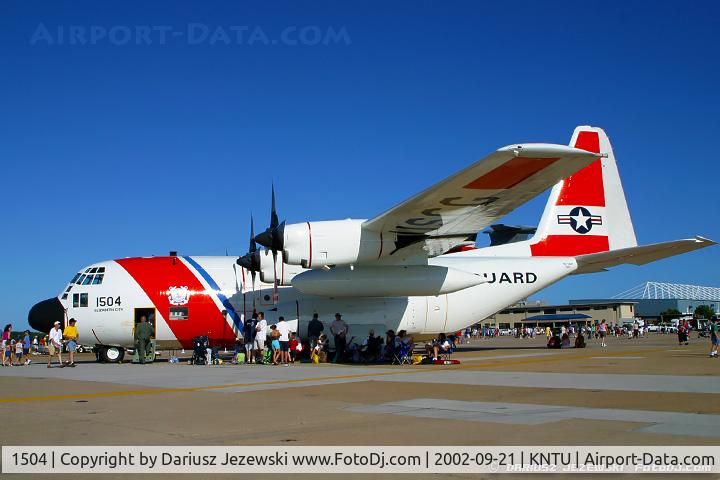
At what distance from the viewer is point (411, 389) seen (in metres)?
10.5

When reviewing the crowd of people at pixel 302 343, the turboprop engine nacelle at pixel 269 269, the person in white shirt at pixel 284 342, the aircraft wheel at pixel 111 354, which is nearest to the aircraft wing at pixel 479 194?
the crowd of people at pixel 302 343

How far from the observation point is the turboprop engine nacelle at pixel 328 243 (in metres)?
16.7

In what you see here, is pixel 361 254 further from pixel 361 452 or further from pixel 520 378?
pixel 361 452

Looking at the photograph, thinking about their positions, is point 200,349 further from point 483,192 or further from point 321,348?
point 483,192

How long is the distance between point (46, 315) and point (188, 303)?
14.5 ft

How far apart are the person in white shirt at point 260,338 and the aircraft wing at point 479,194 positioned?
463 cm

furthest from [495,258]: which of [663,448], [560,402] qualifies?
[663,448]

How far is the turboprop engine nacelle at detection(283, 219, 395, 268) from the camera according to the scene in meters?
16.7

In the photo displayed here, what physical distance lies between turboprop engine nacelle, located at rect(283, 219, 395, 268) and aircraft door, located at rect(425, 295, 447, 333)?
15.0ft

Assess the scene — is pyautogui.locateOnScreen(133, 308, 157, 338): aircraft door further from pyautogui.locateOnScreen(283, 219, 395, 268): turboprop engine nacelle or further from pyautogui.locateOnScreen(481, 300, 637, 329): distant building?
→ pyautogui.locateOnScreen(481, 300, 637, 329): distant building

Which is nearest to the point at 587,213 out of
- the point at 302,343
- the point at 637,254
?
the point at 637,254

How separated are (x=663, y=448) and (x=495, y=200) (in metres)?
10.8

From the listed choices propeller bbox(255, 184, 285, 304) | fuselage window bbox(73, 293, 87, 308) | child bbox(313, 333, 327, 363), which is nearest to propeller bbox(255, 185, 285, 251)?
propeller bbox(255, 184, 285, 304)
